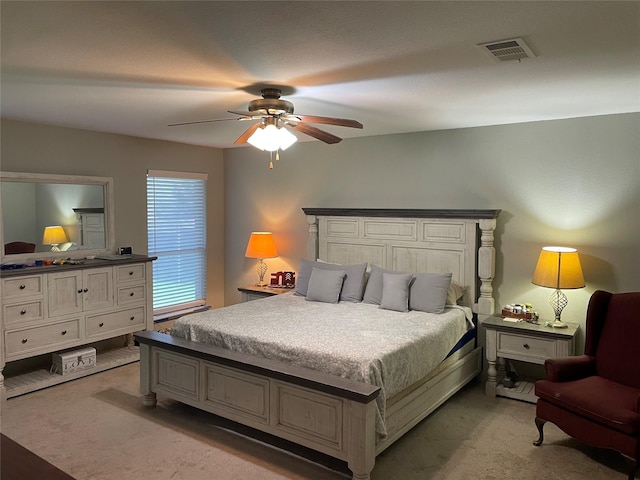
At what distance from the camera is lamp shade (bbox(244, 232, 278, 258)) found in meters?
5.77

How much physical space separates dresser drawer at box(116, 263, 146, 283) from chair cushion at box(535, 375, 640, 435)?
3.95m

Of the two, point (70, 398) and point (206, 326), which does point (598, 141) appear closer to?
point (206, 326)

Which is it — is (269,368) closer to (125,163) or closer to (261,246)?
(261,246)

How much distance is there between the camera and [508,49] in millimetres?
2340

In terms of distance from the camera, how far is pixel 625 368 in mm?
3293

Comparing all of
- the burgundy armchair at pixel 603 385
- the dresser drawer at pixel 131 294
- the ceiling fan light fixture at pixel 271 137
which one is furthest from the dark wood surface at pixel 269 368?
the ceiling fan light fixture at pixel 271 137

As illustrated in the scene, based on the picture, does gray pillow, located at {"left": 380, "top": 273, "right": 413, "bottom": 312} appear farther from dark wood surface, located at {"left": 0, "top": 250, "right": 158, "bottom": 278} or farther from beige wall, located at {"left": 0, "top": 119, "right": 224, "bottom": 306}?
beige wall, located at {"left": 0, "top": 119, "right": 224, "bottom": 306}

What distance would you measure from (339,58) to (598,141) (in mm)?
2704

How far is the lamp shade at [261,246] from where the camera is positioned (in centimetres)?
577

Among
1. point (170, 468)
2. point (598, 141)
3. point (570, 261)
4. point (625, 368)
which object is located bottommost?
point (170, 468)

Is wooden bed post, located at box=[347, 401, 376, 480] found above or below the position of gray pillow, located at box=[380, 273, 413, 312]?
below

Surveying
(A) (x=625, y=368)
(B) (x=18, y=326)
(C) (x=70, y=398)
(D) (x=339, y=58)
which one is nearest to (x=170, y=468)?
(C) (x=70, y=398)

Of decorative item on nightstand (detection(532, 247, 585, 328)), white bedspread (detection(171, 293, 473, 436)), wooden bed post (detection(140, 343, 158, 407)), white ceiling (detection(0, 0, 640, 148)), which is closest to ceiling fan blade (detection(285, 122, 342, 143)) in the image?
white ceiling (detection(0, 0, 640, 148))

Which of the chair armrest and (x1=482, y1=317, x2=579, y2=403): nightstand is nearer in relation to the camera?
the chair armrest
